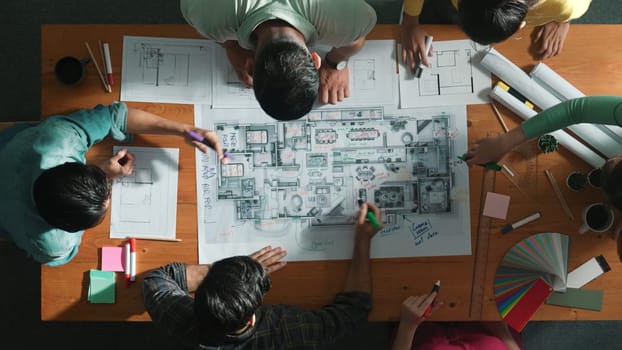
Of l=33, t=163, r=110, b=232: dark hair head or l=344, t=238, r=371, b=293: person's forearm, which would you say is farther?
l=344, t=238, r=371, b=293: person's forearm

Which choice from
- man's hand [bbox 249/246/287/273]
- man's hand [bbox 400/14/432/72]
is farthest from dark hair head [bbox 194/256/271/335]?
man's hand [bbox 400/14/432/72]

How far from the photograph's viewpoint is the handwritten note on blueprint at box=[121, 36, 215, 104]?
57.8 inches

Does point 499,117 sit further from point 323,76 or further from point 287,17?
point 287,17

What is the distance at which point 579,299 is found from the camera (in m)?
1.43

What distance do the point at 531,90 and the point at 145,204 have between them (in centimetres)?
114

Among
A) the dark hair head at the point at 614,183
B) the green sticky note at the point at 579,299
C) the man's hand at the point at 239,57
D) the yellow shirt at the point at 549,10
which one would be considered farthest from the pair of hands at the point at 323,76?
the green sticky note at the point at 579,299

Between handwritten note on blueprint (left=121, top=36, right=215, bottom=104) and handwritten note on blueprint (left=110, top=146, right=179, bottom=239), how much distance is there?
212 mm

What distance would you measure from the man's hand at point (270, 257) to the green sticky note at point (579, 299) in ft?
2.48

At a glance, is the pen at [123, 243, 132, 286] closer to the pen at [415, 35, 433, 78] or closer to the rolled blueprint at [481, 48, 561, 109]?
the pen at [415, 35, 433, 78]

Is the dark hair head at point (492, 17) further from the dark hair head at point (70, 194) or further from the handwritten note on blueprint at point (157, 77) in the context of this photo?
the dark hair head at point (70, 194)

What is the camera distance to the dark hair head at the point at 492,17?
3.83ft

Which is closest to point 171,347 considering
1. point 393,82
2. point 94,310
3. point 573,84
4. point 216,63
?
point 94,310

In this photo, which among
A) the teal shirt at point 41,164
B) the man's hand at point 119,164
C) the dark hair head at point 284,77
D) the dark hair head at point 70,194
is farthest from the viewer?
the man's hand at point 119,164

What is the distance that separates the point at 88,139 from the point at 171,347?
0.99m
